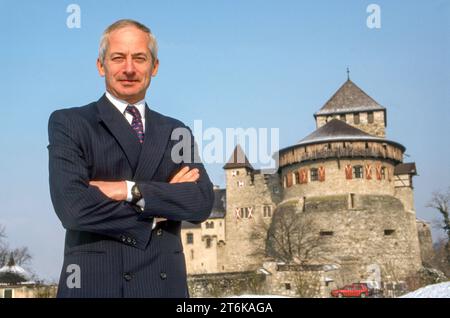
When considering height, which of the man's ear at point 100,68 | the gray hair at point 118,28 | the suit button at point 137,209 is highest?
the gray hair at point 118,28

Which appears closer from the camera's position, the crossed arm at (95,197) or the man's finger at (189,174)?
the crossed arm at (95,197)

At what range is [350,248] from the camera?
34438 millimetres

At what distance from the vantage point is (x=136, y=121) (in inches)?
96.0

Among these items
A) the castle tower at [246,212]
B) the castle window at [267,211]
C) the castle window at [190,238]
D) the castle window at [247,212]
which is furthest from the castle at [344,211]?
the castle window at [190,238]

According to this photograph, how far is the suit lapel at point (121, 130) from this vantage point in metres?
2.31

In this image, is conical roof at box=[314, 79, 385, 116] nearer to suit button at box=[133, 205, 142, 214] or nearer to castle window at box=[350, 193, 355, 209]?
castle window at box=[350, 193, 355, 209]

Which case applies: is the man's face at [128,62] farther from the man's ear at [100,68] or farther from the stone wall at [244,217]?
the stone wall at [244,217]

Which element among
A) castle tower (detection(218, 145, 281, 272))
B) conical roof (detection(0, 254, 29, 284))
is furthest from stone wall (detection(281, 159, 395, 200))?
conical roof (detection(0, 254, 29, 284))

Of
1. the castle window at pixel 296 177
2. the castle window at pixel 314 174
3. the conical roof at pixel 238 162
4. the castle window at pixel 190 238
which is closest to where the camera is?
the castle window at pixel 314 174

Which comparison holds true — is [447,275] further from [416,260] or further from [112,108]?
[112,108]

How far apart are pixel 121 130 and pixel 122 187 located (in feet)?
0.90

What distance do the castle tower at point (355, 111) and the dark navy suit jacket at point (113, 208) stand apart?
137ft

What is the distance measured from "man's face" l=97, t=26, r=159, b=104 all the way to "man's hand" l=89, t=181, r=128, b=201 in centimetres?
41

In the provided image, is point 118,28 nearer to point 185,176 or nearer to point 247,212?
point 185,176
